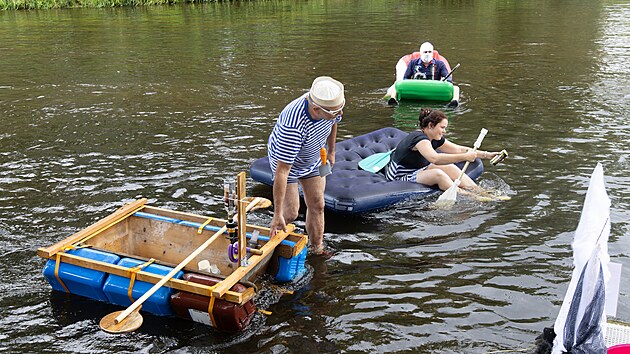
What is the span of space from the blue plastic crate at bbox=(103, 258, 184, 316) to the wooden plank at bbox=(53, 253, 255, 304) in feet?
0.17

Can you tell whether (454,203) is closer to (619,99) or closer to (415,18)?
(619,99)

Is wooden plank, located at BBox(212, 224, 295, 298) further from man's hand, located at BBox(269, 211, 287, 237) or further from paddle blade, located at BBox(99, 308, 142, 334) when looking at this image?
paddle blade, located at BBox(99, 308, 142, 334)

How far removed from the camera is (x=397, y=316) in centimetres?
544

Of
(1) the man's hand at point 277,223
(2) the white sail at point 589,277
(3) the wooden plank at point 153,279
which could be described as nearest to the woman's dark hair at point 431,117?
(1) the man's hand at point 277,223

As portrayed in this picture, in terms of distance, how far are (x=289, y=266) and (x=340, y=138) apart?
17.1 ft

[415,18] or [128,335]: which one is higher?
[415,18]

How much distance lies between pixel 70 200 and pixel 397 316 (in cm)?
444

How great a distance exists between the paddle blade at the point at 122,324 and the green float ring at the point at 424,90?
8.87 metres

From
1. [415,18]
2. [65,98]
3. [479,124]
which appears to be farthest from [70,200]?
[415,18]

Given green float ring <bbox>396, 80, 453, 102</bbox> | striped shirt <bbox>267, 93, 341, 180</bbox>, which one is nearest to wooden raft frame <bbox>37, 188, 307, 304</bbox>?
striped shirt <bbox>267, 93, 341, 180</bbox>

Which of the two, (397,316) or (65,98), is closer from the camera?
(397,316)

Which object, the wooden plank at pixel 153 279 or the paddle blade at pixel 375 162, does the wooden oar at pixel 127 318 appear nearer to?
the wooden plank at pixel 153 279

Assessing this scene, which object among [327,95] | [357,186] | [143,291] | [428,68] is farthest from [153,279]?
[428,68]

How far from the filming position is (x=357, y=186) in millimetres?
7352
